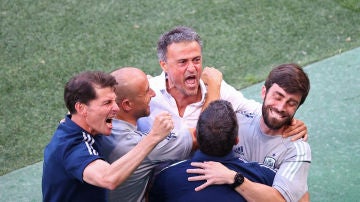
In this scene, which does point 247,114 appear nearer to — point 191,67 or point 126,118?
point 191,67

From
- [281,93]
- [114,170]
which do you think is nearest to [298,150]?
[281,93]

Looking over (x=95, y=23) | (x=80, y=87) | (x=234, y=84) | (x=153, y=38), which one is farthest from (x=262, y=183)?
(x=95, y=23)

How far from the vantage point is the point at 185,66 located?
4.50 metres

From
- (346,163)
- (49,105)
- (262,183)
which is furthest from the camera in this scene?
(49,105)

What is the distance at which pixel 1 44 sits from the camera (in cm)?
830

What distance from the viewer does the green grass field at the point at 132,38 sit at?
7.45 meters

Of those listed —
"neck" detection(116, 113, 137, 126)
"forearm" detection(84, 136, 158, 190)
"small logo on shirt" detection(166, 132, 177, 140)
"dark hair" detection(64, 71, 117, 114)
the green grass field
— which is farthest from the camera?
the green grass field

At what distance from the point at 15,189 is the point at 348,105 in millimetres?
3178

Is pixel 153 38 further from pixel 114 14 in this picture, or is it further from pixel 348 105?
pixel 348 105

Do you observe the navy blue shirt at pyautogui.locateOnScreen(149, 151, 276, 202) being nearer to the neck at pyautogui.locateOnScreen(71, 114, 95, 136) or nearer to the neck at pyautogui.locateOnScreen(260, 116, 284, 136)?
the neck at pyautogui.locateOnScreen(260, 116, 284, 136)

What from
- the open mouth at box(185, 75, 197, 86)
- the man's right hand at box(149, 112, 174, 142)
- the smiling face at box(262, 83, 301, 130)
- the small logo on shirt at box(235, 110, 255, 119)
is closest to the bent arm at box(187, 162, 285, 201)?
the man's right hand at box(149, 112, 174, 142)

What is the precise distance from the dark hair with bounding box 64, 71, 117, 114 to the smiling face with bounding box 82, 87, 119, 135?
0.02 m

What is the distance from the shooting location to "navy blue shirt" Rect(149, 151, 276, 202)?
3.52 meters

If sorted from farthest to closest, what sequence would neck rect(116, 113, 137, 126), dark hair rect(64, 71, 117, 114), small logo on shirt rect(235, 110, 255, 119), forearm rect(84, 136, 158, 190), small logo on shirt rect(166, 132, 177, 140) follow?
small logo on shirt rect(235, 110, 255, 119) → neck rect(116, 113, 137, 126) → small logo on shirt rect(166, 132, 177, 140) → dark hair rect(64, 71, 117, 114) → forearm rect(84, 136, 158, 190)
